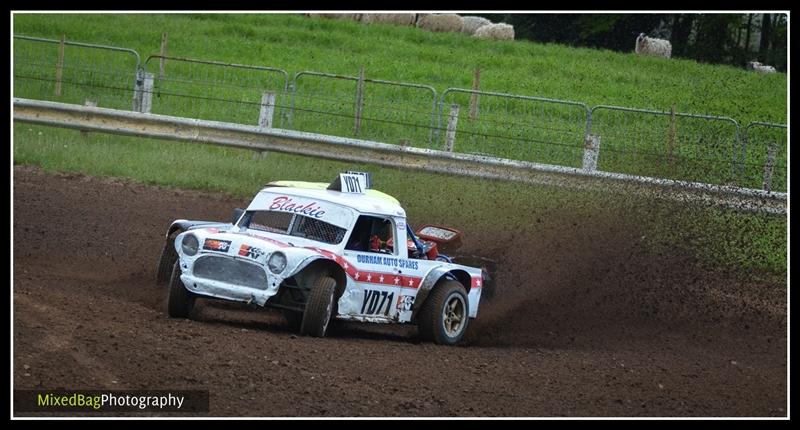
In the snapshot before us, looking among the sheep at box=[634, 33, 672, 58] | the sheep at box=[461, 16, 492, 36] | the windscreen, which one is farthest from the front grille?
the sheep at box=[461, 16, 492, 36]

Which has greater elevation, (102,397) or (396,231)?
(396,231)

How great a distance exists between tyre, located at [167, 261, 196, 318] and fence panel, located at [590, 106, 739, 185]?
290 inches

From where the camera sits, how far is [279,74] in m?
22.5

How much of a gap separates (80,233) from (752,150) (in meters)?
9.24

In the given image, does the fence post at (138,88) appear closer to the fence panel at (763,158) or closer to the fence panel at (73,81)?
the fence panel at (73,81)

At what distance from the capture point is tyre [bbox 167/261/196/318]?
30.1 ft

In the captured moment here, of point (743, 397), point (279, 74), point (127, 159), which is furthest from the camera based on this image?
point (279, 74)

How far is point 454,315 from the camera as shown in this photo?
1027 cm

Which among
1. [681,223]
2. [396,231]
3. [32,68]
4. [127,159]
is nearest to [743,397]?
[396,231]

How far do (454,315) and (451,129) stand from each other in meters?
6.38

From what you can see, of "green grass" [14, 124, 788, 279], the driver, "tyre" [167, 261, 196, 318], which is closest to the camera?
"tyre" [167, 261, 196, 318]

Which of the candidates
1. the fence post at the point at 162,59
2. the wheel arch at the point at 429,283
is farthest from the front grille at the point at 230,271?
the fence post at the point at 162,59

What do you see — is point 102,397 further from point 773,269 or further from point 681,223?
point 773,269
